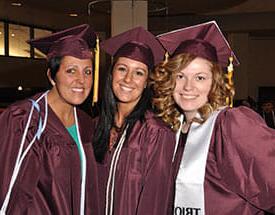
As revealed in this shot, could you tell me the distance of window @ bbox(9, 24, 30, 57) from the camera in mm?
11180

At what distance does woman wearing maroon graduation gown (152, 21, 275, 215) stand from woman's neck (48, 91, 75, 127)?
480 millimetres

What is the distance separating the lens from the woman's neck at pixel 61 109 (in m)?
2.43

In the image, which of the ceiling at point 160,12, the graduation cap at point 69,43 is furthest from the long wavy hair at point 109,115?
the ceiling at point 160,12

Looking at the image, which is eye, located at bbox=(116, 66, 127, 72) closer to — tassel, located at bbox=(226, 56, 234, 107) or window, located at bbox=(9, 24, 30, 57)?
tassel, located at bbox=(226, 56, 234, 107)

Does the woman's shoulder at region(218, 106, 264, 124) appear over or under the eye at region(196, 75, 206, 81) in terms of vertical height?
under

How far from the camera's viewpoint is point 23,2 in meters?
10.1

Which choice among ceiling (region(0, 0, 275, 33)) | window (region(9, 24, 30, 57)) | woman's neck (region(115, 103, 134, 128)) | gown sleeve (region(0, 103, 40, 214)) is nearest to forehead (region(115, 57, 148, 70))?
woman's neck (region(115, 103, 134, 128))

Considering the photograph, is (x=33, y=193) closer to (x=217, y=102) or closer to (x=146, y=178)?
(x=146, y=178)

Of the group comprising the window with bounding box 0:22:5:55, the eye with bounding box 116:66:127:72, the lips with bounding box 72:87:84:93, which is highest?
the window with bounding box 0:22:5:55

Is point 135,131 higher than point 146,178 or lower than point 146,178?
higher

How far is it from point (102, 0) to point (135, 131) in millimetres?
7451

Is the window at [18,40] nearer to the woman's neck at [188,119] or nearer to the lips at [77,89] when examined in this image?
the lips at [77,89]

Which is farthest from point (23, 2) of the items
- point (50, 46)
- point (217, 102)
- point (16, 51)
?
point (217, 102)

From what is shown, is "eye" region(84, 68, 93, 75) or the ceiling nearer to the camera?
"eye" region(84, 68, 93, 75)
